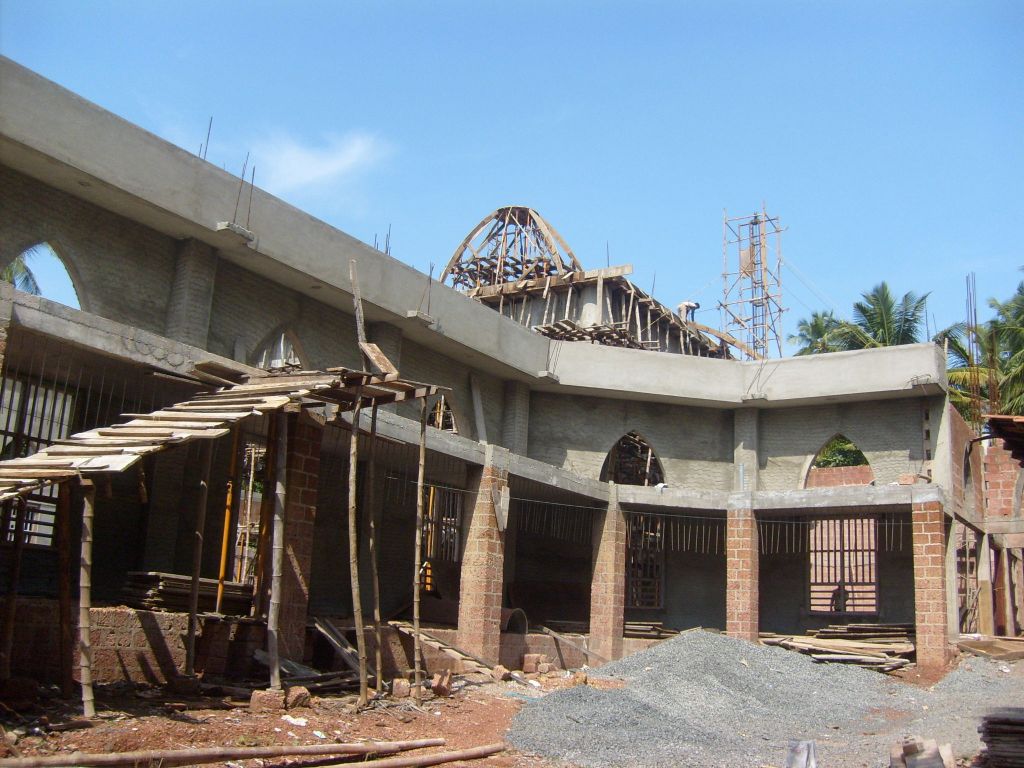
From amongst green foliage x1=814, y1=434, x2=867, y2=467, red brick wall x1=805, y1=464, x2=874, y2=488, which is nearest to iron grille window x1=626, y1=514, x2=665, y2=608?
red brick wall x1=805, y1=464, x2=874, y2=488

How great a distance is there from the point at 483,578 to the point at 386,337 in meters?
4.76

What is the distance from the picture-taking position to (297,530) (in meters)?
12.5

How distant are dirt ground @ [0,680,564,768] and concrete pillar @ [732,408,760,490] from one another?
37.0 feet

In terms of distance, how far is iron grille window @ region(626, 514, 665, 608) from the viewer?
22.8m

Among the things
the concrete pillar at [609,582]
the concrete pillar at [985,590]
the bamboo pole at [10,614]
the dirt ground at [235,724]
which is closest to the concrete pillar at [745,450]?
the concrete pillar at [609,582]

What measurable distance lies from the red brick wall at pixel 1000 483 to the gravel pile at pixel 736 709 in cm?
709

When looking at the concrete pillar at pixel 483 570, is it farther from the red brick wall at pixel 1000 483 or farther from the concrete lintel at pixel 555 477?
the red brick wall at pixel 1000 483

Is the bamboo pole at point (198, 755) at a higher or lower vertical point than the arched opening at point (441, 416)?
lower

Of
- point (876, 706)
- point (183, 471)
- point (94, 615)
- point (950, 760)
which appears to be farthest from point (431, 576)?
point (950, 760)

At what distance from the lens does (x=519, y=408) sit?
70.8 feet

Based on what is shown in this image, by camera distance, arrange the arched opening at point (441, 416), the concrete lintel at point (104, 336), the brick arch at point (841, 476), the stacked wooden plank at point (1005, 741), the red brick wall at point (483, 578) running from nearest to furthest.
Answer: the stacked wooden plank at point (1005, 741) → the concrete lintel at point (104, 336) → the red brick wall at point (483, 578) → the arched opening at point (441, 416) → the brick arch at point (841, 476)

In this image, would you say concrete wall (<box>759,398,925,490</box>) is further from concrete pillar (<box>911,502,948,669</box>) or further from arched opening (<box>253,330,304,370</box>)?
arched opening (<box>253,330,304,370</box>)

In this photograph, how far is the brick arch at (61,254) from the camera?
1370 cm

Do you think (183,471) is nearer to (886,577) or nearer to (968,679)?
(968,679)
